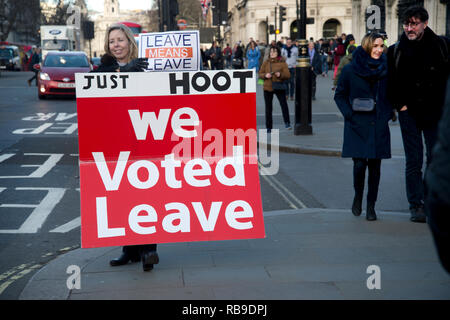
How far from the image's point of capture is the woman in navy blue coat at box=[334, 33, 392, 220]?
638 cm

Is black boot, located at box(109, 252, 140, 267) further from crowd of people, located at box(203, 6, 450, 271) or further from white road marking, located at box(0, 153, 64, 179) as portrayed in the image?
white road marking, located at box(0, 153, 64, 179)

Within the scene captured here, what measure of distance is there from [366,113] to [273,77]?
7.32 metres

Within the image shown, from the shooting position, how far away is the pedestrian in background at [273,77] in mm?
13625

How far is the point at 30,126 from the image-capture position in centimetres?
1548

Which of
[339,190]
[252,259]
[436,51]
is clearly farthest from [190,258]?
[339,190]

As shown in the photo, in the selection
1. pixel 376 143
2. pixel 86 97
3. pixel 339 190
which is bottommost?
pixel 339 190

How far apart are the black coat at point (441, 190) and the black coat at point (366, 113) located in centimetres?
458

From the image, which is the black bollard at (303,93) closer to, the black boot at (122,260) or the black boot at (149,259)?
the black boot at (122,260)

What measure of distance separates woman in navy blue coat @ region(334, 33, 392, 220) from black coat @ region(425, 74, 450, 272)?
15.0 ft

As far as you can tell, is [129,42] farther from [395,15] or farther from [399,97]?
[395,15]

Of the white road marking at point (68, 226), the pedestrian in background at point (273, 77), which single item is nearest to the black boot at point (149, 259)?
the white road marking at point (68, 226)

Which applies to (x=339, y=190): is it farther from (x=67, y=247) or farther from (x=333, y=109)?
(x=333, y=109)

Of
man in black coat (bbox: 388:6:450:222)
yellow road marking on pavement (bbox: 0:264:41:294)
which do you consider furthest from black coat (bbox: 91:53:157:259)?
man in black coat (bbox: 388:6:450:222)

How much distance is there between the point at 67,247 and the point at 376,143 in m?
2.86
